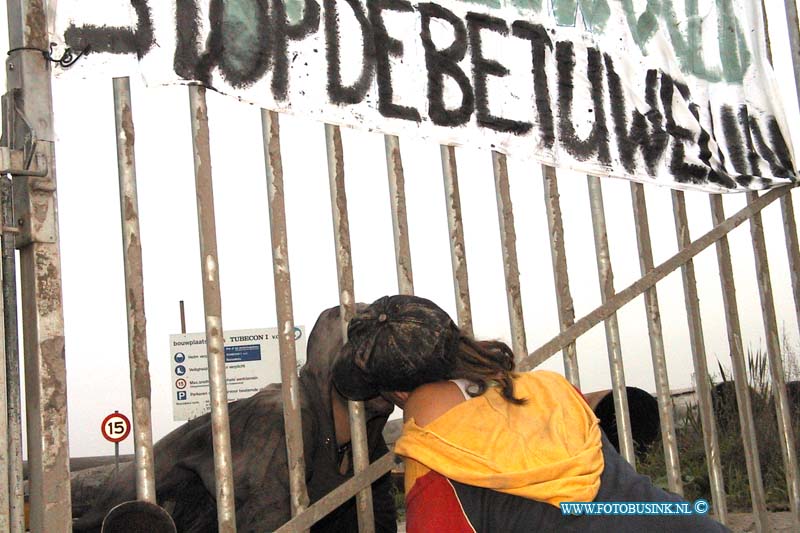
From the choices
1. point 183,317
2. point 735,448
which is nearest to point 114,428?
point 183,317

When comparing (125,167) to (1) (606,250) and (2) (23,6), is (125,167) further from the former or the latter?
(1) (606,250)

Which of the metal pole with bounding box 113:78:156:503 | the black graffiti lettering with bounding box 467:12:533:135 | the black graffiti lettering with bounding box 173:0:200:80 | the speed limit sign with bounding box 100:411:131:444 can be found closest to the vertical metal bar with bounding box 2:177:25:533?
the metal pole with bounding box 113:78:156:503

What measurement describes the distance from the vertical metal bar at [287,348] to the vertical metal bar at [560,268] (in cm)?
114

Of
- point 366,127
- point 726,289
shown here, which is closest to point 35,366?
point 366,127

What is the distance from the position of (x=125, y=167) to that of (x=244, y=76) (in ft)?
1.58

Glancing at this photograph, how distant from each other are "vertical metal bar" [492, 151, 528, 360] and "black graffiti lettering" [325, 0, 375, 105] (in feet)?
2.01

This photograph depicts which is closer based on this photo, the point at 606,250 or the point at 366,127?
the point at 366,127

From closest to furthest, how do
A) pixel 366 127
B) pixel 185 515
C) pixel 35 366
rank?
1. pixel 35 366
2. pixel 366 127
3. pixel 185 515

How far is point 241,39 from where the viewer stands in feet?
9.07

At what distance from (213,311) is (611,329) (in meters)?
1.66

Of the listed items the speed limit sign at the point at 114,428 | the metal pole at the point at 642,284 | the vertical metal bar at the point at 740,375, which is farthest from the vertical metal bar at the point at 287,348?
the speed limit sign at the point at 114,428

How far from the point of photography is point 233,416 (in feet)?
10.5

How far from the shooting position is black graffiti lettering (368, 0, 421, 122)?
3.04 m

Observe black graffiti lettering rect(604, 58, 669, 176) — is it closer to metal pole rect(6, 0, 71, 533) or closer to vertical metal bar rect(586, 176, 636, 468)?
vertical metal bar rect(586, 176, 636, 468)
